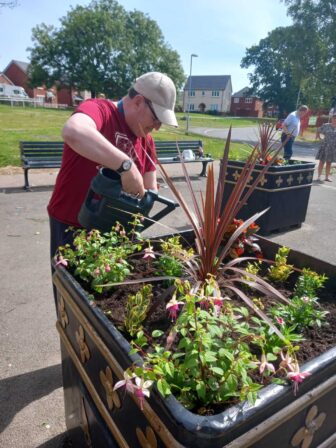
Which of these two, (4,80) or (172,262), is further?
(4,80)

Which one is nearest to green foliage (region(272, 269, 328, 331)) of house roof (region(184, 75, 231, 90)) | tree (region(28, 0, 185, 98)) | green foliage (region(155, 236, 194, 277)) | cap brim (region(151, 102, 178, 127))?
green foliage (region(155, 236, 194, 277))

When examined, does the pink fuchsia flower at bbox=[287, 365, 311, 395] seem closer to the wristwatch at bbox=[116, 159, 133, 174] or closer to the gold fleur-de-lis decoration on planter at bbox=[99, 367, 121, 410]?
the gold fleur-de-lis decoration on planter at bbox=[99, 367, 121, 410]

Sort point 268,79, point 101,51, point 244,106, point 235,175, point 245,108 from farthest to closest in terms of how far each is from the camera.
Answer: point 244,106 < point 245,108 < point 268,79 < point 101,51 < point 235,175

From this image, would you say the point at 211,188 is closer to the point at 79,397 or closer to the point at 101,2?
the point at 79,397

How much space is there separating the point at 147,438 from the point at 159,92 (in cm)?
158

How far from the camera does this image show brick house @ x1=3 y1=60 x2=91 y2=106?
195ft

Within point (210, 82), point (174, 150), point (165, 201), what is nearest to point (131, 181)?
point (165, 201)

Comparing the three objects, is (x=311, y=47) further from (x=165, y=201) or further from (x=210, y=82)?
(x=210, y=82)

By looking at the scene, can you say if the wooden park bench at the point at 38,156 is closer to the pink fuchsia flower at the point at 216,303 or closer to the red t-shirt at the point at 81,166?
the red t-shirt at the point at 81,166

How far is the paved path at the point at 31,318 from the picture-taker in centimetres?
204

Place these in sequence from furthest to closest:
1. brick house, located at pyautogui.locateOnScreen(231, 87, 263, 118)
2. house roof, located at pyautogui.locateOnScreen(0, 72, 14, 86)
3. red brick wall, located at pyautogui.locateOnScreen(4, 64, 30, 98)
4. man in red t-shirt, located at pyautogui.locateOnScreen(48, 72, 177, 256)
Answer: brick house, located at pyautogui.locateOnScreen(231, 87, 263, 118) < red brick wall, located at pyautogui.locateOnScreen(4, 64, 30, 98) < house roof, located at pyautogui.locateOnScreen(0, 72, 14, 86) < man in red t-shirt, located at pyautogui.locateOnScreen(48, 72, 177, 256)

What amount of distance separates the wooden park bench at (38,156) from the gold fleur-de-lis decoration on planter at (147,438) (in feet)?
20.2

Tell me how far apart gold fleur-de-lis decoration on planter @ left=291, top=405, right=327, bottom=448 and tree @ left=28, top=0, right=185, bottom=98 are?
47.1 meters

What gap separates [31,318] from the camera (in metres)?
2.94
